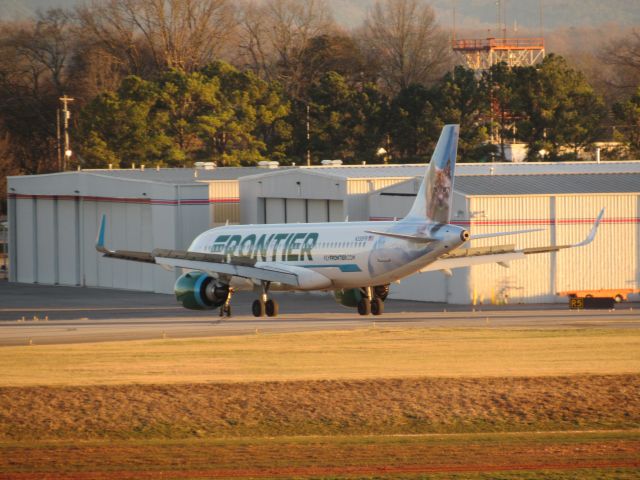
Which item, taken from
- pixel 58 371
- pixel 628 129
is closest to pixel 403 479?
pixel 58 371

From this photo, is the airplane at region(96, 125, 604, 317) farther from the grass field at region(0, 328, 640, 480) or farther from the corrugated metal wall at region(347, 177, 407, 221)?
the corrugated metal wall at region(347, 177, 407, 221)

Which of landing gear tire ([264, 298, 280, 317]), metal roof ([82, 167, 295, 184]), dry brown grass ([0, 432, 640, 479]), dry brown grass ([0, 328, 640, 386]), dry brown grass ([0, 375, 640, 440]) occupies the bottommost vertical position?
dry brown grass ([0, 432, 640, 479])

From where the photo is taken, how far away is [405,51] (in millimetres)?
185000

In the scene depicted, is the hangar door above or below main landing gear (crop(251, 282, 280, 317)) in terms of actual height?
above

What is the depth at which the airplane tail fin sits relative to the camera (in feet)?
164

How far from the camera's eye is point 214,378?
3484cm

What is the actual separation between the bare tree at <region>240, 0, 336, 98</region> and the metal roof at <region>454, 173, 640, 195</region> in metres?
82.7

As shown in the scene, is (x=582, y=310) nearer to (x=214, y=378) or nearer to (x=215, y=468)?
(x=214, y=378)

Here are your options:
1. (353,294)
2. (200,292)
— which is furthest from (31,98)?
(353,294)

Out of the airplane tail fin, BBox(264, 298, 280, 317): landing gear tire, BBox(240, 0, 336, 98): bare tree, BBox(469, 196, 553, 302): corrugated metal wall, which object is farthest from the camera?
BBox(240, 0, 336, 98): bare tree

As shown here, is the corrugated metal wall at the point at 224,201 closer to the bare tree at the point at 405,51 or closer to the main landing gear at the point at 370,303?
the main landing gear at the point at 370,303

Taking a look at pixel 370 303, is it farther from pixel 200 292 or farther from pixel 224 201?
pixel 224 201

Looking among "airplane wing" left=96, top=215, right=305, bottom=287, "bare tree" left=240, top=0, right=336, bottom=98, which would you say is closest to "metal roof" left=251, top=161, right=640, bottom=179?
"airplane wing" left=96, top=215, right=305, bottom=287

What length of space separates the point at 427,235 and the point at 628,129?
2609 inches
